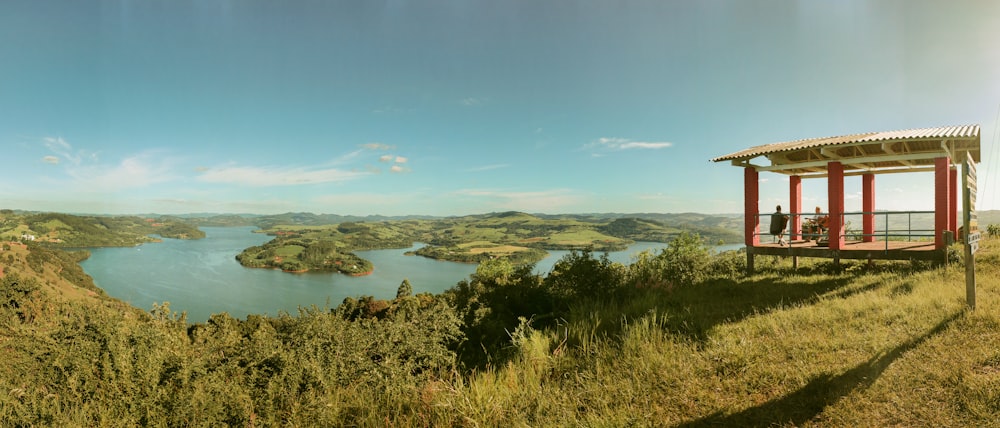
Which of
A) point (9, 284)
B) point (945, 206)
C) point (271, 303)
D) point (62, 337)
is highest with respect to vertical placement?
point (945, 206)

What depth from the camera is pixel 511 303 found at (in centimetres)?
940

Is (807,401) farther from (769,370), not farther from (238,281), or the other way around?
(238,281)

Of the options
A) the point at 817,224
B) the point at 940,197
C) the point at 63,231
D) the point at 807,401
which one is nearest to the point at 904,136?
the point at 940,197

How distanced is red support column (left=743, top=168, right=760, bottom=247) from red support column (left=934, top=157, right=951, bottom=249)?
9.51 feet

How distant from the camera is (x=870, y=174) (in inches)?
428

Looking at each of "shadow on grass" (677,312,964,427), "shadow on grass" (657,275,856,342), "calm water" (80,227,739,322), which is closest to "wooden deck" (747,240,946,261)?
"shadow on grass" (657,275,856,342)

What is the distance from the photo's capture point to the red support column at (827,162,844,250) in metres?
8.52

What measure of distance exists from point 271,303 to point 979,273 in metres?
92.5

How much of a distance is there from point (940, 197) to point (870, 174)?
3.56m

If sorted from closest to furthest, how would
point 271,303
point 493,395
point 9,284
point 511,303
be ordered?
1. point 493,395
2. point 511,303
3. point 9,284
4. point 271,303

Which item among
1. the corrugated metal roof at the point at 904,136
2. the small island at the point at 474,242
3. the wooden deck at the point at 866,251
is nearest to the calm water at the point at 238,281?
the small island at the point at 474,242

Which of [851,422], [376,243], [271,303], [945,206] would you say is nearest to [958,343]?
[851,422]

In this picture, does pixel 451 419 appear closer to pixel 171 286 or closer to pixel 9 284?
pixel 9 284

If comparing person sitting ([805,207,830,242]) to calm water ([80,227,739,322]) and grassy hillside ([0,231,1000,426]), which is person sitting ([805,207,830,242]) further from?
calm water ([80,227,739,322])
